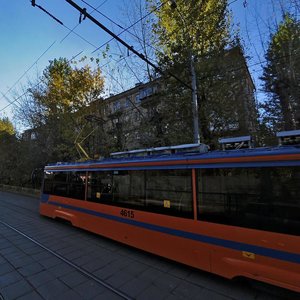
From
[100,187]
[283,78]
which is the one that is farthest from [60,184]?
[283,78]

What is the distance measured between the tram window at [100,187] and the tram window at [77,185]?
1.31 feet

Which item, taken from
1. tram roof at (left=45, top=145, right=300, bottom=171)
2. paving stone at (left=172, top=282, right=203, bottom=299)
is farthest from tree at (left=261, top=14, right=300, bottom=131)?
paving stone at (left=172, top=282, right=203, bottom=299)

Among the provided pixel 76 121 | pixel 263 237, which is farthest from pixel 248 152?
pixel 76 121

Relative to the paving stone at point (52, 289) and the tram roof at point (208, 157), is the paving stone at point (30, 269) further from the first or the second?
the tram roof at point (208, 157)

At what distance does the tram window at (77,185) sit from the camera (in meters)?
8.10

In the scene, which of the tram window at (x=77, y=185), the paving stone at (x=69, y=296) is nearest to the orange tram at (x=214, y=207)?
the tram window at (x=77, y=185)

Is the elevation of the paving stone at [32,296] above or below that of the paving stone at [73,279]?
below

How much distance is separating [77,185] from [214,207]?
17.7 feet

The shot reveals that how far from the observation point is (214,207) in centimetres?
456

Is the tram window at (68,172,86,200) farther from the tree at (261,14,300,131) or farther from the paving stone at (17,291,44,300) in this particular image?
the tree at (261,14,300,131)

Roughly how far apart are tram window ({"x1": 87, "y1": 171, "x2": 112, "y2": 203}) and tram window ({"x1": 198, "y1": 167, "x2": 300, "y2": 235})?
3.12 m

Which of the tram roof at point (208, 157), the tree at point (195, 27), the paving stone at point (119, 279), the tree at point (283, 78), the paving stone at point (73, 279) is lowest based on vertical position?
the paving stone at point (119, 279)

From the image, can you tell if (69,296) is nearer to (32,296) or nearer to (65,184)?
(32,296)

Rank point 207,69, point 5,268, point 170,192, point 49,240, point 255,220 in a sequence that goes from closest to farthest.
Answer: point 255,220 < point 5,268 < point 170,192 < point 49,240 < point 207,69
